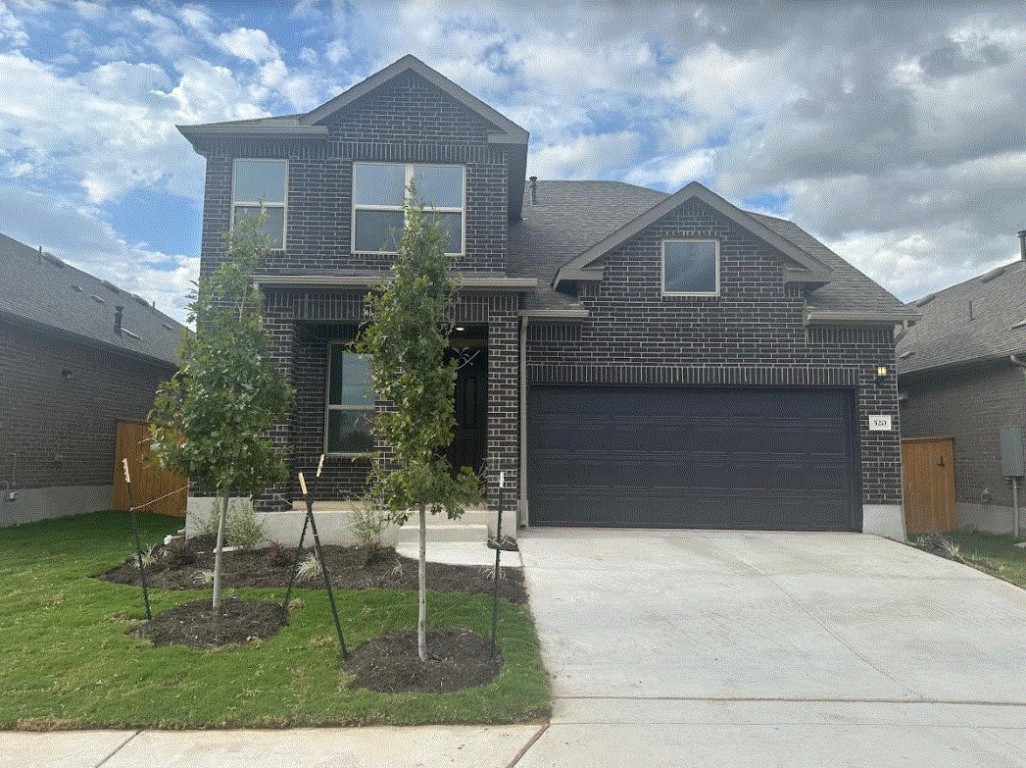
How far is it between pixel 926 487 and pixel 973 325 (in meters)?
3.82

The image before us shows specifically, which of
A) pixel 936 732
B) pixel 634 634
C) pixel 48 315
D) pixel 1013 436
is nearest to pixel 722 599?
pixel 634 634

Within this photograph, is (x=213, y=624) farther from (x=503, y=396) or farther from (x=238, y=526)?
(x=503, y=396)

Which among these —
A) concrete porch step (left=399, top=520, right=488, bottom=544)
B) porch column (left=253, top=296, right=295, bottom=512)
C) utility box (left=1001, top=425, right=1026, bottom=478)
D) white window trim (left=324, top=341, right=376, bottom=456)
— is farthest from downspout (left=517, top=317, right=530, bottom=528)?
utility box (left=1001, top=425, right=1026, bottom=478)

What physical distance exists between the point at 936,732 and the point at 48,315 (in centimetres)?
1450

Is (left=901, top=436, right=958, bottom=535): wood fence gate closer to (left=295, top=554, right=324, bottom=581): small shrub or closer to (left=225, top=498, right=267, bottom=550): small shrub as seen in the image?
(left=295, top=554, right=324, bottom=581): small shrub

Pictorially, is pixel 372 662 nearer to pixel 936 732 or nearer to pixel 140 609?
pixel 140 609

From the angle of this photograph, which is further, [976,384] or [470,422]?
[976,384]

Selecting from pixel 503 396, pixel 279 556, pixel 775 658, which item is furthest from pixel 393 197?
pixel 775 658

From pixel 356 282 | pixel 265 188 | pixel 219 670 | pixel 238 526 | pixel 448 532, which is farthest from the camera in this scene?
pixel 265 188

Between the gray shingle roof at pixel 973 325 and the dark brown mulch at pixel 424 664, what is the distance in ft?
36.8

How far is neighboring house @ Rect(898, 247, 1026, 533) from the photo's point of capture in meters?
12.1

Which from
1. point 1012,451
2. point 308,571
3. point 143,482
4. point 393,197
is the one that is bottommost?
point 308,571

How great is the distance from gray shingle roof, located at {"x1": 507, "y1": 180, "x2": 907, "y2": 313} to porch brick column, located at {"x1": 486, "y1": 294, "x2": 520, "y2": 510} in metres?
0.99

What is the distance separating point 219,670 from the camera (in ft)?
16.4
